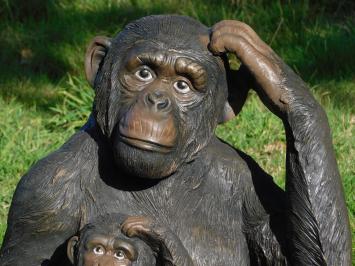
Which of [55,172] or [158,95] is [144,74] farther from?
[55,172]

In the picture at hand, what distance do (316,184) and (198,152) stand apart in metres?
0.37

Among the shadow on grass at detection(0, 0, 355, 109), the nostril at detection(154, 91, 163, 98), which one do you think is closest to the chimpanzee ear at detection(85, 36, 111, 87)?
the nostril at detection(154, 91, 163, 98)

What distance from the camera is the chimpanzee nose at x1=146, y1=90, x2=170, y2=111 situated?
148 inches

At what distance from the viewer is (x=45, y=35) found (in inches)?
275

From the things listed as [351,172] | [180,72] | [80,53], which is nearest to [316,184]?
[180,72]

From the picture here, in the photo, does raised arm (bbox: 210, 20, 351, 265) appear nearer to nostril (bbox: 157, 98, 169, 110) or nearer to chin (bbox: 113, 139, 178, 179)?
nostril (bbox: 157, 98, 169, 110)

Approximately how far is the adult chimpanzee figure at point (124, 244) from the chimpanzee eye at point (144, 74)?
410mm

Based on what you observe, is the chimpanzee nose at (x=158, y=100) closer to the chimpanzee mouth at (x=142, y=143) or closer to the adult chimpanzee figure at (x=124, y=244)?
the chimpanzee mouth at (x=142, y=143)

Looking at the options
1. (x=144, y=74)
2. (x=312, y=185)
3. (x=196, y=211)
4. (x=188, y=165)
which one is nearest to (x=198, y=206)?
(x=196, y=211)

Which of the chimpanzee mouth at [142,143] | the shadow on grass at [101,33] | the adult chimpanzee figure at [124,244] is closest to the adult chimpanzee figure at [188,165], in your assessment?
the chimpanzee mouth at [142,143]

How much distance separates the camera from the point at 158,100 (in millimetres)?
3773

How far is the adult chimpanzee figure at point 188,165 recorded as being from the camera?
12.6ft

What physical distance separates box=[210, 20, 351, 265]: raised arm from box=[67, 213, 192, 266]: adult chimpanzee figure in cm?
40

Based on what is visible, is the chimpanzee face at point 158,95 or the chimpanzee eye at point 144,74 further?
the chimpanzee eye at point 144,74
